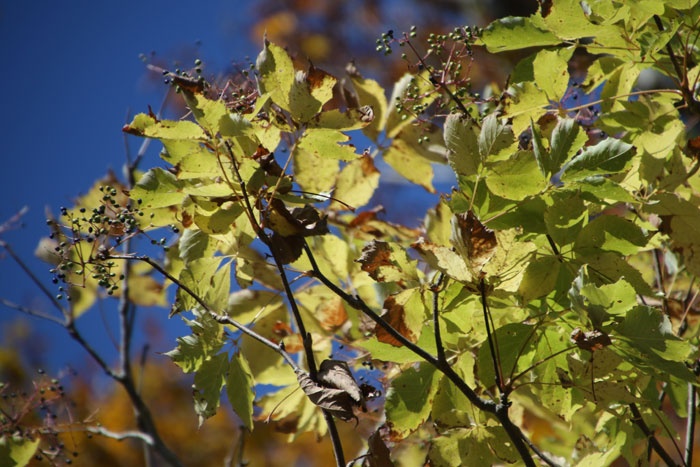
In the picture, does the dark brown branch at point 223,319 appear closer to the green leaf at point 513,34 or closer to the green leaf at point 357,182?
the green leaf at point 357,182

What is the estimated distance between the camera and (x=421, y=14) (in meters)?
7.23

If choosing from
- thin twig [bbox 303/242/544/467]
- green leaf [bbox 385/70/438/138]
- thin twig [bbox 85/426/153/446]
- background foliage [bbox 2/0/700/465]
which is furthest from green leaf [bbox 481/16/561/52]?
thin twig [bbox 85/426/153/446]

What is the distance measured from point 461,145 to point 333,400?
34 centimetres

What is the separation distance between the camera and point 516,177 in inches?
28.8

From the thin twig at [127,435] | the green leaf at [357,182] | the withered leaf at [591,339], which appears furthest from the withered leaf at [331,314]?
the withered leaf at [591,339]

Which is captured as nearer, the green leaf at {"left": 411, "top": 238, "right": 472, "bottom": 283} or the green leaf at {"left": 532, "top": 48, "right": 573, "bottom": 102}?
the green leaf at {"left": 411, "top": 238, "right": 472, "bottom": 283}

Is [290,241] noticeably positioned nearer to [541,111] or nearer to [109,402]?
[541,111]

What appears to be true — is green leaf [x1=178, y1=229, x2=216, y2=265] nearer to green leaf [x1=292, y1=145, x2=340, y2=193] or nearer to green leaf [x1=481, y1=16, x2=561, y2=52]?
green leaf [x1=292, y1=145, x2=340, y2=193]

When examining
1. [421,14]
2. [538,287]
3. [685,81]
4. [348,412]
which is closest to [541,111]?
[685,81]

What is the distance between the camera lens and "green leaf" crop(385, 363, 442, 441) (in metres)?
0.81

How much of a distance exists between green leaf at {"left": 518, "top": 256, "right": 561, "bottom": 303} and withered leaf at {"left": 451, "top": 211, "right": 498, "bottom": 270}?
0.38 ft

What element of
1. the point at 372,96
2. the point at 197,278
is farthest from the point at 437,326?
the point at 372,96

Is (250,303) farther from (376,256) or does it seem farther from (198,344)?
(376,256)

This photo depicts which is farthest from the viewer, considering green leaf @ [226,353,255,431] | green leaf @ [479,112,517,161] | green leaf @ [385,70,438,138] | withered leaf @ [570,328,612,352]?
green leaf @ [385,70,438,138]
